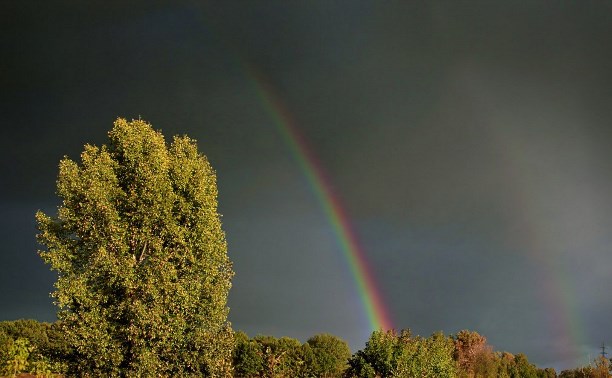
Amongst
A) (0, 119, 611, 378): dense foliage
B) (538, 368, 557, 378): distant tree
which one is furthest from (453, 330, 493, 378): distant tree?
(0, 119, 611, 378): dense foliage

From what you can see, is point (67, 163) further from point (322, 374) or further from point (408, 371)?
point (322, 374)

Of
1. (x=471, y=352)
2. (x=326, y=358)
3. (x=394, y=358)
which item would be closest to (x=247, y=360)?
(x=326, y=358)

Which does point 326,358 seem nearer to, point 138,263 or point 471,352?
point 471,352

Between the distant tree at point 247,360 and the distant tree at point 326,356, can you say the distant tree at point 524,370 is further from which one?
the distant tree at point 247,360

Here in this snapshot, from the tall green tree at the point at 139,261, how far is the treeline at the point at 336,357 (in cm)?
326

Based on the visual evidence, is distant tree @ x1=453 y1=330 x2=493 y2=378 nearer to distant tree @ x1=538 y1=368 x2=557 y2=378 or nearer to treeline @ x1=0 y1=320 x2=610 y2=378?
treeline @ x1=0 y1=320 x2=610 y2=378

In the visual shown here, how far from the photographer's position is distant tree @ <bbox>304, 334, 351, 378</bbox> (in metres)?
180

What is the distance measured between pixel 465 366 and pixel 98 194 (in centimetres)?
→ 13311

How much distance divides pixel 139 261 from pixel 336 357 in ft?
517

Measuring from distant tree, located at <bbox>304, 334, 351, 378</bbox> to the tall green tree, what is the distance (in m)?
139

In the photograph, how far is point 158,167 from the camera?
1586 inches

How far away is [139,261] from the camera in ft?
130

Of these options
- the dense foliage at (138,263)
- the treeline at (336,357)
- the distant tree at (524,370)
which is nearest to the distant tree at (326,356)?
the treeline at (336,357)

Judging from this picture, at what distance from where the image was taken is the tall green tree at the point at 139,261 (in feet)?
125
